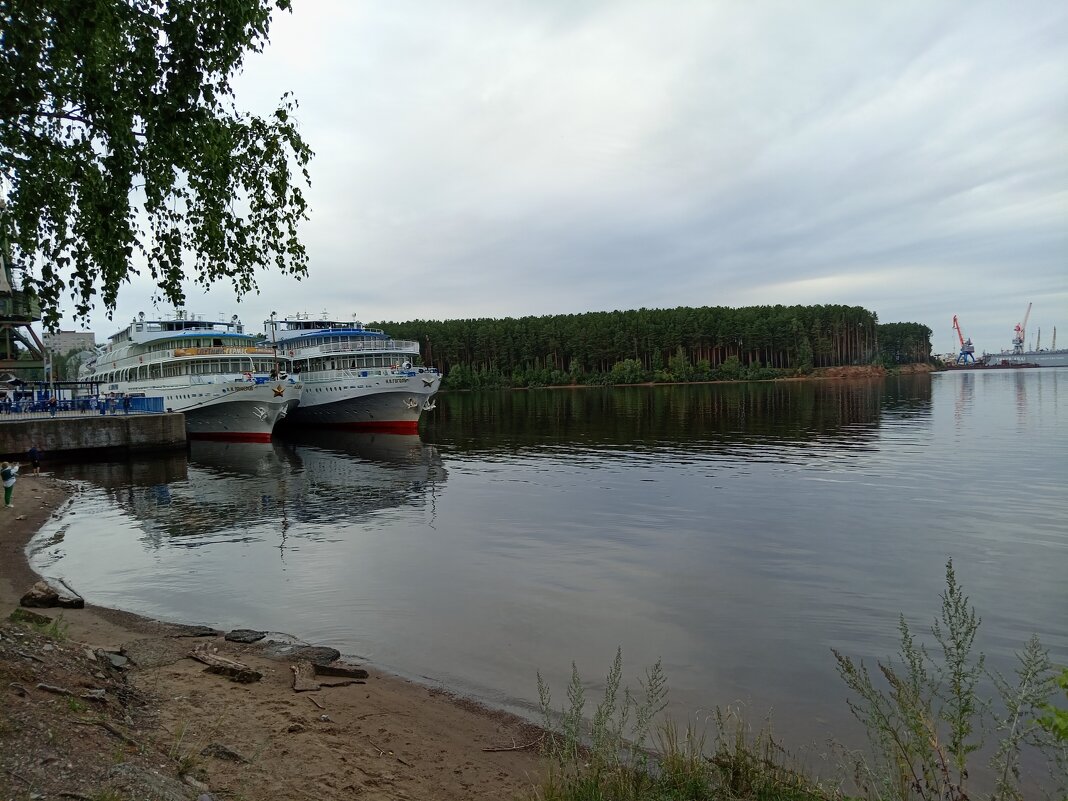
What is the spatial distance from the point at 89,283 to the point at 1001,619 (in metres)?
14.8

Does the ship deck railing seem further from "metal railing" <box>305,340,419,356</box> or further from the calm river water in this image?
the calm river water

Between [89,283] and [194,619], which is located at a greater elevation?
[89,283]

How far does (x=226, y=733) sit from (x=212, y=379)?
48017 mm

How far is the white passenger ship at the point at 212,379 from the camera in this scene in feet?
161

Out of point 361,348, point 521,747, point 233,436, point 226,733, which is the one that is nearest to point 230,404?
point 233,436

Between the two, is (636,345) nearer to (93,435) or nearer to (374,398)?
(374,398)

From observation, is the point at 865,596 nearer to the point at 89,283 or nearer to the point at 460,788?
the point at 460,788

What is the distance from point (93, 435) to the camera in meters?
38.6

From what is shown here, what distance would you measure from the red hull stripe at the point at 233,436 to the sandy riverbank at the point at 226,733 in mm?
42351

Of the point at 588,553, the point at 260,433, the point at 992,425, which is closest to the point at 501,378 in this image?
the point at 260,433

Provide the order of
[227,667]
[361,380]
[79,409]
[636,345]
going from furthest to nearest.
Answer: [636,345]
[361,380]
[79,409]
[227,667]

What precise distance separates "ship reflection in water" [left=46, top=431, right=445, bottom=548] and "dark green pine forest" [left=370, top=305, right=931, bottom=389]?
109 meters

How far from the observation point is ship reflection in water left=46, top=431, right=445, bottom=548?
68.7ft

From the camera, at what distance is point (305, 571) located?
15.6 meters
